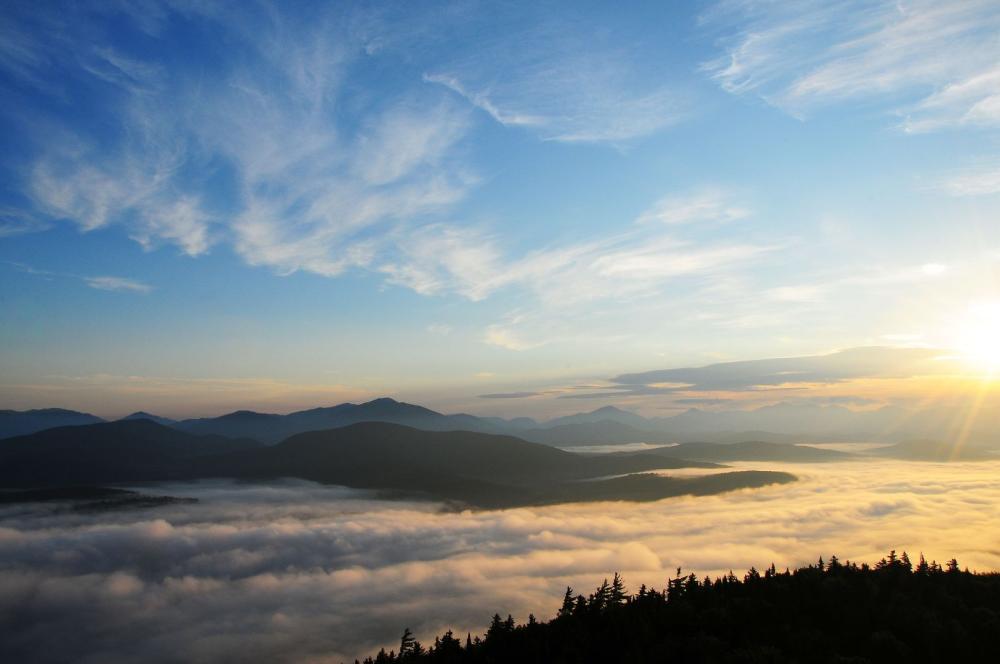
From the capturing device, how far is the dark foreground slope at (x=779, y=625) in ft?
464

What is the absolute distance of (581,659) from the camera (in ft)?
483

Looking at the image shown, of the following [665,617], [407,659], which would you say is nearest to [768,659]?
[665,617]

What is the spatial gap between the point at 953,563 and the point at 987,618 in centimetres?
5450

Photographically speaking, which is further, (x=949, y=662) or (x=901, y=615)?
(x=901, y=615)

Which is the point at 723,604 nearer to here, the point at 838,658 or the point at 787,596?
the point at 787,596

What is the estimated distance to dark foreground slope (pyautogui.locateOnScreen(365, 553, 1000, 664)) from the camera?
141375mm

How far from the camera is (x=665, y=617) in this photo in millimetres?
Answer: 169500

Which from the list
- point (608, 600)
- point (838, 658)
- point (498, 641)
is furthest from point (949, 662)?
point (498, 641)

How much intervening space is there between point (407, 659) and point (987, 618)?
172 meters

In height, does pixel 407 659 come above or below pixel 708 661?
below

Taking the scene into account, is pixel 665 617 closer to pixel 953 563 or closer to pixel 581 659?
pixel 581 659

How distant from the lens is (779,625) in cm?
15850

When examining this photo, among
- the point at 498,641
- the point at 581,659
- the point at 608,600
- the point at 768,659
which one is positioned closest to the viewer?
the point at 768,659

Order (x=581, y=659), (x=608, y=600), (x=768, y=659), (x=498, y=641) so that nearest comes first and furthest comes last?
(x=768, y=659) → (x=581, y=659) → (x=498, y=641) → (x=608, y=600)
